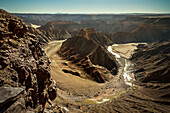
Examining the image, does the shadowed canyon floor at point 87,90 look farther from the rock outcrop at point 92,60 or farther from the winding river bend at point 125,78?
the rock outcrop at point 92,60

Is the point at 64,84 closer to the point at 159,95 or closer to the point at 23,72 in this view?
the point at 23,72

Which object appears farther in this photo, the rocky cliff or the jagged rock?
the rocky cliff

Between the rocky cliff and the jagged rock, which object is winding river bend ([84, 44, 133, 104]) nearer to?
the rocky cliff

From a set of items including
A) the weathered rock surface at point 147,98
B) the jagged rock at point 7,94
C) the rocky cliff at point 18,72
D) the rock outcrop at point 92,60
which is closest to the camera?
the jagged rock at point 7,94

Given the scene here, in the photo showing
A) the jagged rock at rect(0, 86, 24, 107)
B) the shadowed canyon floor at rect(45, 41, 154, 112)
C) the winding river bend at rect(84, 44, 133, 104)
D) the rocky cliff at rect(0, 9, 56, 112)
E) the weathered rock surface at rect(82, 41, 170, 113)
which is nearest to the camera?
the jagged rock at rect(0, 86, 24, 107)

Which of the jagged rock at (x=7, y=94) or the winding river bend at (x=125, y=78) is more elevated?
the jagged rock at (x=7, y=94)

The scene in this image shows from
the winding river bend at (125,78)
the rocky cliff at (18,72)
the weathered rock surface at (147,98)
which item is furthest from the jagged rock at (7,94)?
the winding river bend at (125,78)

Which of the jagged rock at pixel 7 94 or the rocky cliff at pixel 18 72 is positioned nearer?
the jagged rock at pixel 7 94

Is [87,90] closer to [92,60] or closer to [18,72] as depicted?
[92,60]

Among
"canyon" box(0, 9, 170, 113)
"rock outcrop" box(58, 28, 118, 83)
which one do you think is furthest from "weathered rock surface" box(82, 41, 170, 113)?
"rock outcrop" box(58, 28, 118, 83)
